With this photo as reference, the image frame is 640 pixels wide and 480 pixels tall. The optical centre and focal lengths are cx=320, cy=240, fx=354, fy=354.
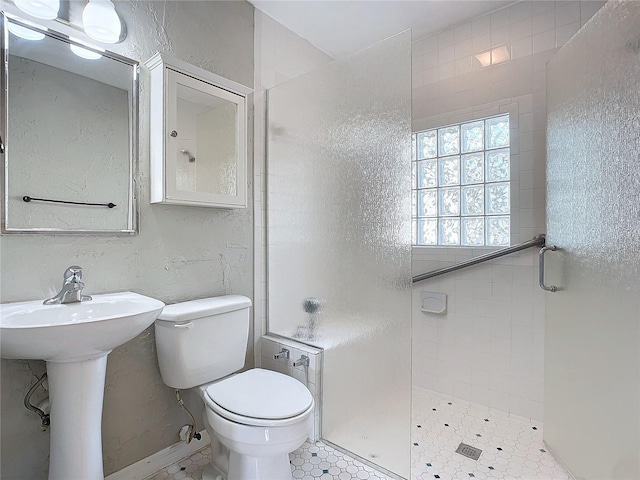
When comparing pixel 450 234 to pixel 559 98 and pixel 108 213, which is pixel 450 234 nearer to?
pixel 559 98

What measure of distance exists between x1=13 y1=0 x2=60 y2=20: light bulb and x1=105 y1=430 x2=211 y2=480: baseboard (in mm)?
1785

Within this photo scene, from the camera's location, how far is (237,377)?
156cm

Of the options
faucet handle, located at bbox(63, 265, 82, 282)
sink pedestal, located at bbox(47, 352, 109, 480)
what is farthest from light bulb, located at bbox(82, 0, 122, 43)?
sink pedestal, located at bbox(47, 352, 109, 480)

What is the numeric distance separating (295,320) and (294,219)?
1.80 ft

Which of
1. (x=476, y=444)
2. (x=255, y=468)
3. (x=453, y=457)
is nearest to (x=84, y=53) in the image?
(x=255, y=468)

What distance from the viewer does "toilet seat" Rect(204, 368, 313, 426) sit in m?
1.25

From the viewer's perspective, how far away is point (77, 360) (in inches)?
45.3

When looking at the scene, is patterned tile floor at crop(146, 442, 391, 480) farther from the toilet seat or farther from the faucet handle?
the faucet handle

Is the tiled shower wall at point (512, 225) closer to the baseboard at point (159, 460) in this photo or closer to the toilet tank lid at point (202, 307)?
the toilet tank lid at point (202, 307)

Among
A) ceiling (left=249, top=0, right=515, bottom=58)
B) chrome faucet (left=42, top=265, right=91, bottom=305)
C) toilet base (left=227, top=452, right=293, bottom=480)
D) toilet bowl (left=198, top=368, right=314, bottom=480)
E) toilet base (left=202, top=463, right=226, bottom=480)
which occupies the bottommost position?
toilet base (left=202, top=463, right=226, bottom=480)

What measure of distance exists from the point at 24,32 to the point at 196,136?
667 mm

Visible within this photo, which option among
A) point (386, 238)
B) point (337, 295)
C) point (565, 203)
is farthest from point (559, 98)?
point (337, 295)

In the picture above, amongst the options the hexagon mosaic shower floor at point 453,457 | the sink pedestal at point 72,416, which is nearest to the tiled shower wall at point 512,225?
the hexagon mosaic shower floor at point 453,457

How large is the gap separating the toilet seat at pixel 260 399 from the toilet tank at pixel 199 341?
11cm
